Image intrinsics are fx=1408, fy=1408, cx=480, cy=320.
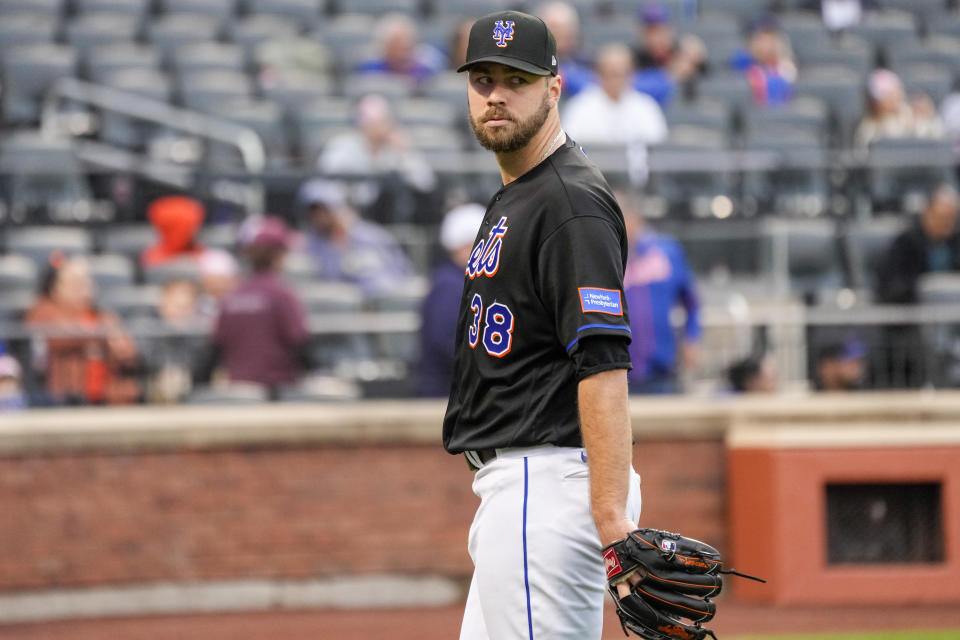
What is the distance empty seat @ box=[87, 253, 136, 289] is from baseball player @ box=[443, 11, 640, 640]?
641 centimetres

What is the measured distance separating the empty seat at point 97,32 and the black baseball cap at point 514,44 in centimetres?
987

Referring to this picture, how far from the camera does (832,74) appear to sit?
517 inches

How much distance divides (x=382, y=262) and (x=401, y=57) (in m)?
3.16

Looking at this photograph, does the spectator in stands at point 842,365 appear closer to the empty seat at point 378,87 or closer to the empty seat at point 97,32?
the empty seat at point 378,87

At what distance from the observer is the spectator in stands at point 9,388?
26.9ft

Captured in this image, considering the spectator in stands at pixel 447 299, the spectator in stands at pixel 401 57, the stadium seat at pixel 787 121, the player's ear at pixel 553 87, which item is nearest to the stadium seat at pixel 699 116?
the stadium seat at pixel 787 121

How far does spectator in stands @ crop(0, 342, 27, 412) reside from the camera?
8.20 metres

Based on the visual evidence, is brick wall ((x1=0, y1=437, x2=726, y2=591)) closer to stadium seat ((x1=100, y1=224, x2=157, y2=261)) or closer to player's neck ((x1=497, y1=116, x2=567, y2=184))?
stadium seat ((x1=100, y1=224, x2=157, y2=261))

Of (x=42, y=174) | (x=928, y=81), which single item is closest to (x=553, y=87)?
(x=42, y=174)

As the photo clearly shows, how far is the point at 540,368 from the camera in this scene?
331cm

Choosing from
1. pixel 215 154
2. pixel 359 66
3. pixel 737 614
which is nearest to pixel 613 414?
pixel 737 614

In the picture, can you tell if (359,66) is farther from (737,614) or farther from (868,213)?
(737,614)

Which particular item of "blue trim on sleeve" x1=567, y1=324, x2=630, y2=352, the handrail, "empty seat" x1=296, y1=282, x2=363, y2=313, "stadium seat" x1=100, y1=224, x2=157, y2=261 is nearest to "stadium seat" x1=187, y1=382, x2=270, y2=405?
"empty seat" x1=296, y1=282, x2=363, y2=313

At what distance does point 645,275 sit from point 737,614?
2061mm
